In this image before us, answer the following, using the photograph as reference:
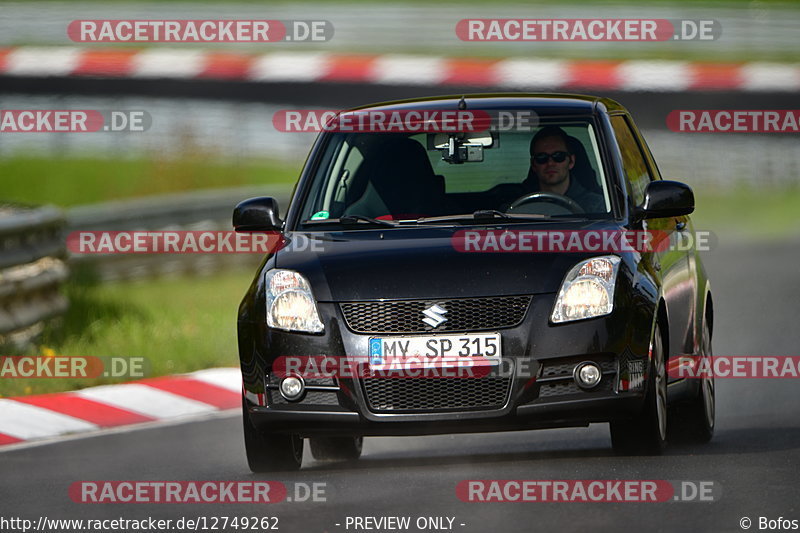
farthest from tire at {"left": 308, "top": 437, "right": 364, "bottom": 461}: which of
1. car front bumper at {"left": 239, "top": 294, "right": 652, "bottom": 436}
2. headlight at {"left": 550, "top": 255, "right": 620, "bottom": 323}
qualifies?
headlight at {"left": 550, "top": 255, "right": 620, "bottom": 323}

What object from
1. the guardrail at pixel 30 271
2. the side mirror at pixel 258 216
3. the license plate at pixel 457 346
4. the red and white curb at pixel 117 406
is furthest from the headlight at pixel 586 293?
the guardrail at pixel 30 271

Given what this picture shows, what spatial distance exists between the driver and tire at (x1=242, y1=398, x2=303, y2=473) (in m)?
1.75

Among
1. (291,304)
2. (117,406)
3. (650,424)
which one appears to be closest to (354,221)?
(291,304)

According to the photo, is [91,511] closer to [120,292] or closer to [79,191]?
[120,292]

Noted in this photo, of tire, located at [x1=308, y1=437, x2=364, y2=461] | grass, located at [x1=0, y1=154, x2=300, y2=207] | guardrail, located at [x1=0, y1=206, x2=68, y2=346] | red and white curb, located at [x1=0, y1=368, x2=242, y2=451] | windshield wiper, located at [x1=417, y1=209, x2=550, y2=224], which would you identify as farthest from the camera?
grass, located at [x1=0, y1=154, x2=300, y2=207]

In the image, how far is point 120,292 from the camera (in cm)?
1848

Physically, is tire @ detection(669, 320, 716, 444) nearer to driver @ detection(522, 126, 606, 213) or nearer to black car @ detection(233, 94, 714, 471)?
black car @ detection(233, 94, 714, 471)

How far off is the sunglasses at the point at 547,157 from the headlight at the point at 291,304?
4.92ft

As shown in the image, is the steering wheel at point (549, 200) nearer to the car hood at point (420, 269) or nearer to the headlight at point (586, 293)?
the car hood at point (420, 269)

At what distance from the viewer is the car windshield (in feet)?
30.7

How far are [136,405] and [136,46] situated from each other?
71.2ft

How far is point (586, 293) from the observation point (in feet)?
27.9

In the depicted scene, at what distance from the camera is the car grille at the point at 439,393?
27.6ft

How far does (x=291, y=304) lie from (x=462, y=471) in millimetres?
1116
